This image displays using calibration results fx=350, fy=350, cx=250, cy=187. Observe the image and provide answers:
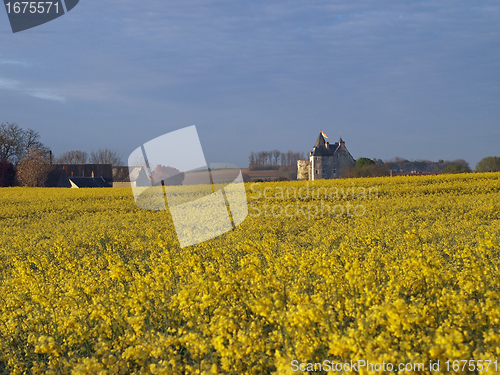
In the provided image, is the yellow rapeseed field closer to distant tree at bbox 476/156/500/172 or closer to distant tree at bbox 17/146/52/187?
distant tree at bbox 476/156/500/172

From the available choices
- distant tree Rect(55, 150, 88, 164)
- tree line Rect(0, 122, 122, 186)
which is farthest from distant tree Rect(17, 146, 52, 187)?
distant tree Rect(55, 150, 88, 164)

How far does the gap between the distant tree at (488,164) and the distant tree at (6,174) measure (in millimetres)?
66466

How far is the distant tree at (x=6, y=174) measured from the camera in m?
51.7

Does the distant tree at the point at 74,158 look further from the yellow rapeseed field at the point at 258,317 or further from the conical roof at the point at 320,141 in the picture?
the yellow rapeseed field at the point at 258,317

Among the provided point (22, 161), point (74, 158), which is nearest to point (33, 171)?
point (22, 161)

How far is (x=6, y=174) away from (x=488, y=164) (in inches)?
2722

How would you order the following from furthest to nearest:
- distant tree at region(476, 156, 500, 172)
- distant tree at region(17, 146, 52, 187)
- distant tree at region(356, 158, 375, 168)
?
distant tree at region(356, 158, 375, 168) → distant tree at region(17, 146, 52, 187) → distant tree at region(476, 156, 500, 172)

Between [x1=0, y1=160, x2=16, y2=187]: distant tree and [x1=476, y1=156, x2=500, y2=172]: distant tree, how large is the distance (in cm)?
6647

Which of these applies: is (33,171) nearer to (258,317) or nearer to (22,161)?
(22,161)

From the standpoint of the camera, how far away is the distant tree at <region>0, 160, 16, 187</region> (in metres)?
51.7

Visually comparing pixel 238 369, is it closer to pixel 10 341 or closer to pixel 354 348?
pixel 354 348

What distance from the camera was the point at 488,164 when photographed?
4797cm

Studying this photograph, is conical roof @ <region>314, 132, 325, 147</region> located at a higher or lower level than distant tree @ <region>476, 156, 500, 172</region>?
higher

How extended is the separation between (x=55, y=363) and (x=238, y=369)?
1.91m
